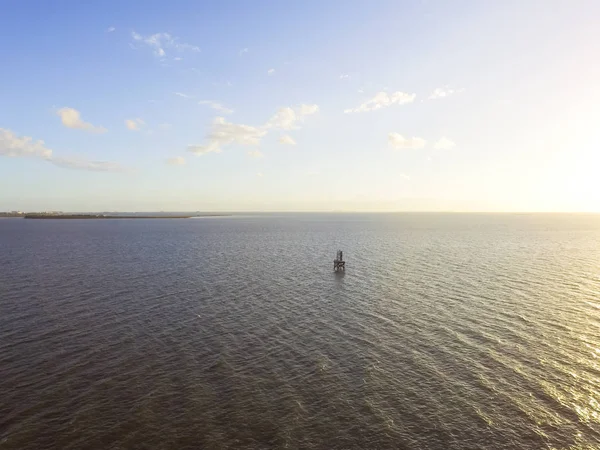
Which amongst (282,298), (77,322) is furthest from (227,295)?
(77,322)

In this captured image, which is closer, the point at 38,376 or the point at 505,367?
the point at 38,376

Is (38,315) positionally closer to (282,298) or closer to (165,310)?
(165,310)

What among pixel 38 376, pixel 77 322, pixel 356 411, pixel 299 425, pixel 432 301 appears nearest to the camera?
pixel 299 425

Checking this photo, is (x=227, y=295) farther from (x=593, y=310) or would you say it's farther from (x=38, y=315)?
(x=593, y=310)

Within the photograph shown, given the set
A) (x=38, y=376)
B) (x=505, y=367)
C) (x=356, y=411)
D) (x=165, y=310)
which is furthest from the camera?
(x=165, y=310)

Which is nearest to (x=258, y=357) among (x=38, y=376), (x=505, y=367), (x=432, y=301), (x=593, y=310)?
(x=38, y=376)

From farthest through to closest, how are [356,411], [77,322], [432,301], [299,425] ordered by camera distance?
[432,301] → [77,322] → [356,411] → [299,425]

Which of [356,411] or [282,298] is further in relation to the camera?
[282,298]
